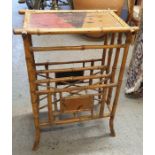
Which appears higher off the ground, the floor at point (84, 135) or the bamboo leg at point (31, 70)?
the bamboo leg at point (31, 70)

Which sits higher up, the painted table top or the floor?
the painted table top

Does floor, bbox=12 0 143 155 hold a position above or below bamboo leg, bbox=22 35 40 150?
below

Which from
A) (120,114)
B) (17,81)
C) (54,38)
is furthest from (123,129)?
(54,38)

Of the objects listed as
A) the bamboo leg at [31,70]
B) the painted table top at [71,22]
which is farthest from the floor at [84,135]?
the painted table top at [71,22]

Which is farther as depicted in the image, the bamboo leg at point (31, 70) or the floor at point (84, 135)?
the floor at point (84, 135)

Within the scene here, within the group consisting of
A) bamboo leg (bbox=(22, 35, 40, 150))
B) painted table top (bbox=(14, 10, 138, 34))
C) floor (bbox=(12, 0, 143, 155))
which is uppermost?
painted table top (bbox=(14, 10, 138, 34))

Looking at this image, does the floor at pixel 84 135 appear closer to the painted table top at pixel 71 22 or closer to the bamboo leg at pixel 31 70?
the bamboo leg at pixel 31 70

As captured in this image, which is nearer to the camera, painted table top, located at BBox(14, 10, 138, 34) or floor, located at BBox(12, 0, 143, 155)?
painted table top, located at BBox(14, 10, 138, 34)

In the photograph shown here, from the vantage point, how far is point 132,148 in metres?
1.24

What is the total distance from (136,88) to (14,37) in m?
1.62

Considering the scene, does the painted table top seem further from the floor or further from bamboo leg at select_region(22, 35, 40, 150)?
the floor

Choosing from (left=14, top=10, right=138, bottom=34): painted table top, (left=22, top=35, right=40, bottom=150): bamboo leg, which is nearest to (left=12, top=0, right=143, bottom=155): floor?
(left=22, top=35, right=40, bottom=150): bamboo leg

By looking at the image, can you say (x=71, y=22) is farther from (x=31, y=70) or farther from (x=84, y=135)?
(x=84, y=135)

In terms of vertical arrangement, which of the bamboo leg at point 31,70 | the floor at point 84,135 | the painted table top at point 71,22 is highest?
the painted table top at point 71,22
